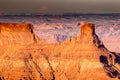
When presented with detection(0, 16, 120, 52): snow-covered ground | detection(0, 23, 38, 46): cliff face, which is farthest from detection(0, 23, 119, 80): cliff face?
detection(0, 16, 120, 52): snow-covered ground

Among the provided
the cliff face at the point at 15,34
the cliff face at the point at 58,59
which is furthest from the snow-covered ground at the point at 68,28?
the cliff face at the point at 58,59

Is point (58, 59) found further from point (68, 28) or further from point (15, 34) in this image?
point (68, 28)

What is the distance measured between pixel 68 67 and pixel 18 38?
499cm

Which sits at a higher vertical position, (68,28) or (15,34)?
(15,34)

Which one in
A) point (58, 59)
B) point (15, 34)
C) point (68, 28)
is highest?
point (15, 34)

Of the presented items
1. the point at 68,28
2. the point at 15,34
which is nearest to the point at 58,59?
the point at 15,34

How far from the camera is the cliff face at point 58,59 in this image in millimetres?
24062

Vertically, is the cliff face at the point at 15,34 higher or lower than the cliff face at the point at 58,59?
higher

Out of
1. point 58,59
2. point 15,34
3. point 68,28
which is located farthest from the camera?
point 68,28

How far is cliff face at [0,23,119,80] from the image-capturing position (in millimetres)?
24062

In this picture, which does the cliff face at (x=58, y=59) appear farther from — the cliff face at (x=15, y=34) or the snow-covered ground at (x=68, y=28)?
the snow-covered ground at (x=68, y=28)

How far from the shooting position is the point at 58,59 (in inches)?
1104

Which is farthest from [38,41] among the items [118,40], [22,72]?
[118,40]

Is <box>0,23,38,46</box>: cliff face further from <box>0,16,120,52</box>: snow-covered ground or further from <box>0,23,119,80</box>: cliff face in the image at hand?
<box>0,16,120,52</box>: snow-covered ground
